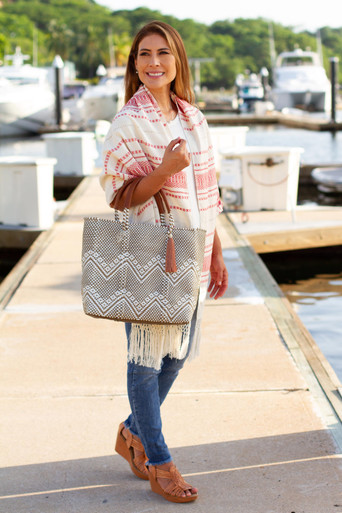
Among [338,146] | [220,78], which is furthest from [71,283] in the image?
[220,78]

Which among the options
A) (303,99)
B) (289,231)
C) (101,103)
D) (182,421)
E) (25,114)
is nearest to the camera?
(182,421)

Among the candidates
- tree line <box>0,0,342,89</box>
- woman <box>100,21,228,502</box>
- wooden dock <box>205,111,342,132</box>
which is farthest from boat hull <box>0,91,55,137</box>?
tree line <box>0,0,342,89</box>

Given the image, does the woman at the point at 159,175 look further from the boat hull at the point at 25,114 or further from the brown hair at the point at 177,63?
the boat hull at the point at 25,114

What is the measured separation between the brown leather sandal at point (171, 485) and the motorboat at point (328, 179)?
11344mm

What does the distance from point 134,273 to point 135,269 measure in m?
0.01

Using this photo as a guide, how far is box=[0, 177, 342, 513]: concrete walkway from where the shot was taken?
113 inches

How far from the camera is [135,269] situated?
2.62 metres

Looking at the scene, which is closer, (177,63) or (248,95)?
(177,63)

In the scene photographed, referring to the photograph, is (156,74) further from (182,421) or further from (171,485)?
(182,421)

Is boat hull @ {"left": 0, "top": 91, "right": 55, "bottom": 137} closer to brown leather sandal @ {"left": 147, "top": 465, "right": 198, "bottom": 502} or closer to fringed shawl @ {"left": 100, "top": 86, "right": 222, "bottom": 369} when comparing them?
fringed shawl @ {"left": 100, "top": 86, "right": 222, "bottom": 369}

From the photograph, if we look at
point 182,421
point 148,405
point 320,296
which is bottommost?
point 320,296

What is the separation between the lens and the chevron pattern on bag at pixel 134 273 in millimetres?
2609

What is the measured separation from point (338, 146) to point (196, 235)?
25666mm

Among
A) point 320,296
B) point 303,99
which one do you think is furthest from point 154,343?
point 303,99
